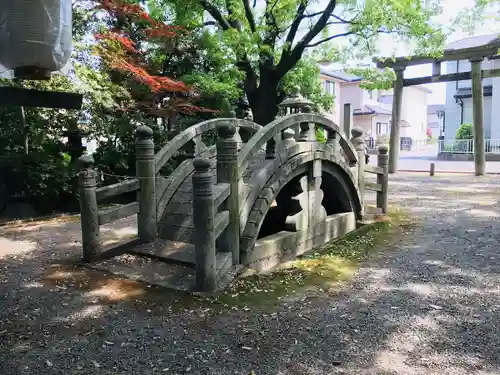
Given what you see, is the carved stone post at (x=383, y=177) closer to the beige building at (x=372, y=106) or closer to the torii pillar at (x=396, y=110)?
the torii pillar at (x=396, y=110)

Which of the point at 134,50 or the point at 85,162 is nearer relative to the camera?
the point at 85,162

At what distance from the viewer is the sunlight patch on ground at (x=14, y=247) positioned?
618 cm

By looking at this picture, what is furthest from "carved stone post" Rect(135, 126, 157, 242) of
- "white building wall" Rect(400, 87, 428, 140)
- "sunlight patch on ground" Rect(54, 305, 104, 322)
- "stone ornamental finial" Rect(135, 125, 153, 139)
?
"white building wall" Rect(400, 87, 428, 140)

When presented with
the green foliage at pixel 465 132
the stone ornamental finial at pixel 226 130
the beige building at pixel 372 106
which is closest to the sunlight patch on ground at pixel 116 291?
the stone ornamental finial at pixel 226 130

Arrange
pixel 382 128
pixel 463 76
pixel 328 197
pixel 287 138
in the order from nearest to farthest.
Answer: pixel 287 138 → pixel 328 197 → pixel 463 76 → pixel 382 128

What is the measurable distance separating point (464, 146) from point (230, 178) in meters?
23.5

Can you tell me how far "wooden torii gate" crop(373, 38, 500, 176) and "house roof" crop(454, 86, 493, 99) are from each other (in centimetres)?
1338

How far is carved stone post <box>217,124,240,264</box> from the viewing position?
4902mm

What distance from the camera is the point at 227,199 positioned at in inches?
197

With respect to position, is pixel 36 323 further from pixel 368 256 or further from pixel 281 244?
pixel 368 256

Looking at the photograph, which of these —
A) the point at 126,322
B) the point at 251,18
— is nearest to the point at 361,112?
the point at 251,18

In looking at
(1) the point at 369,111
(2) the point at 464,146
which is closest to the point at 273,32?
(2) the point at 464,146

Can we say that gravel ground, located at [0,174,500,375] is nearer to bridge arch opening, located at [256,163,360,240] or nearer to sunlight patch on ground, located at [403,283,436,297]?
sunlight patch on ground, located at [403,283,436,297]

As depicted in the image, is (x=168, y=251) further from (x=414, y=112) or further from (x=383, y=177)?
(x=414, y=112)
